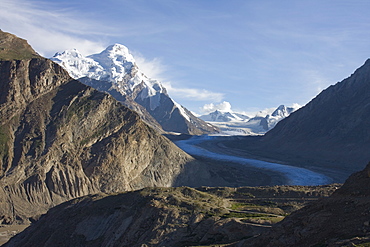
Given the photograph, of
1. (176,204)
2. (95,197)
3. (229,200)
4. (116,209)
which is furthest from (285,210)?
(95,197)

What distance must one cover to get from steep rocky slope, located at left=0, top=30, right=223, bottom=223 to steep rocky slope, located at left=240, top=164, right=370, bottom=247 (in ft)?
238

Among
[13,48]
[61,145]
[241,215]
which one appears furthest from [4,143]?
[241,215]

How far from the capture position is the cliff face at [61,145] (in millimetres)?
96688

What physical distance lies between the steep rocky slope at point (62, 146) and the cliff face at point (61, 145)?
0.21 metres

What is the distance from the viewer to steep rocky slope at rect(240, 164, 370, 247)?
26906mm

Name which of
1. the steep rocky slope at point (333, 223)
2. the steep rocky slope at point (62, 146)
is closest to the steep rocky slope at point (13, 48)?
the steep rocky slope at point (62, 146)

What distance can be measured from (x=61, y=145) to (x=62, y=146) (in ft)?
1.15

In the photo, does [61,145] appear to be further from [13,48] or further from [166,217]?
[166,217]

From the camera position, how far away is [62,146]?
347ft

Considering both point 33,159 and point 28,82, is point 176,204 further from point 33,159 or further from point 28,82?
point 28,82

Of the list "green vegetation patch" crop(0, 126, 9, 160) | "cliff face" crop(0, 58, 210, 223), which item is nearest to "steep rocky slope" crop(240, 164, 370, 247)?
"cliff face" crop(0, 58, 210, 223)

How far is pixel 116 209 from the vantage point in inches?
2299

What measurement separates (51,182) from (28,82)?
3021 cm

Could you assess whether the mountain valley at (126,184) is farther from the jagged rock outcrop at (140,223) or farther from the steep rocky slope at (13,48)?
the steep rocky slope at (13,48)
